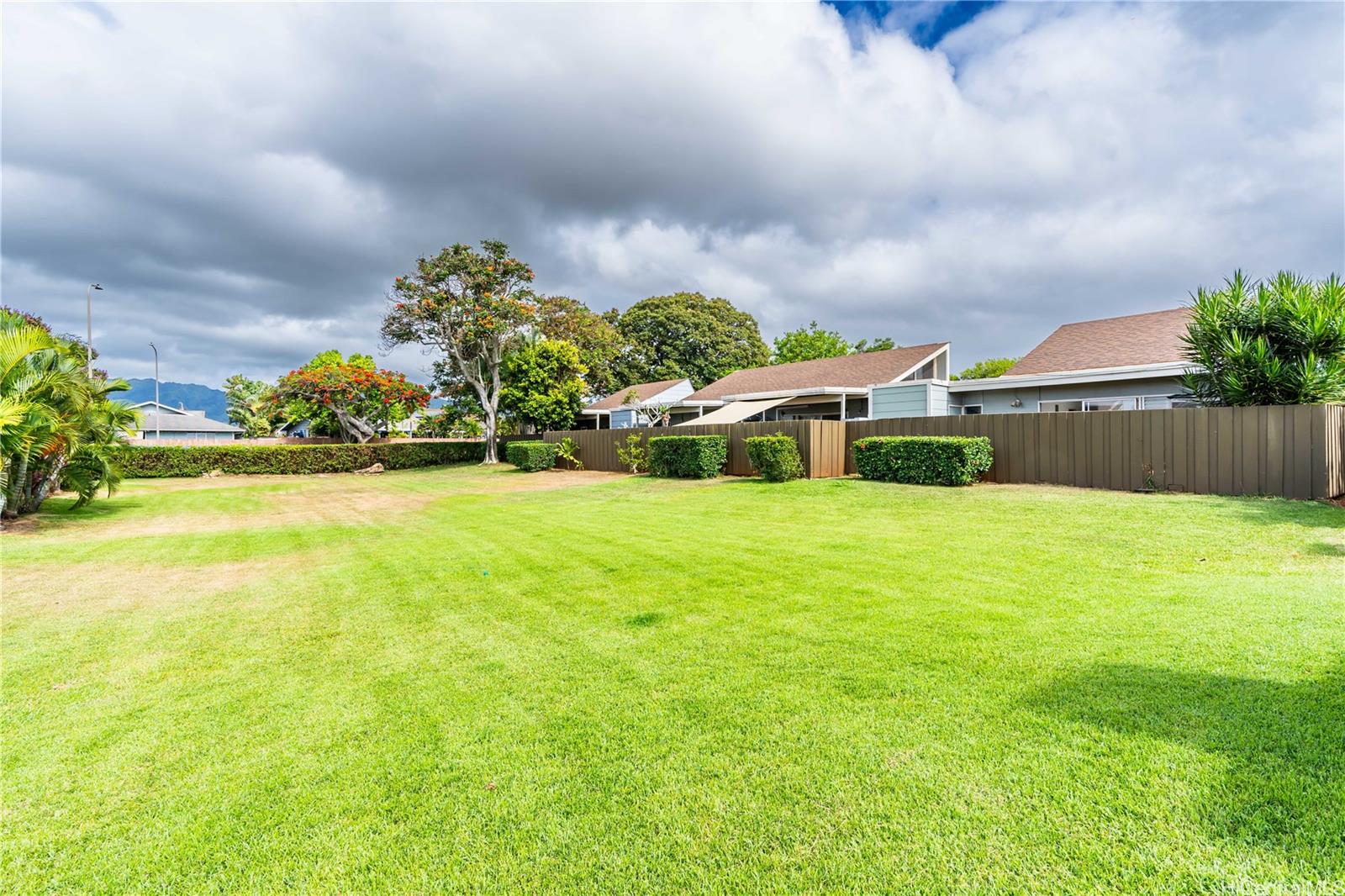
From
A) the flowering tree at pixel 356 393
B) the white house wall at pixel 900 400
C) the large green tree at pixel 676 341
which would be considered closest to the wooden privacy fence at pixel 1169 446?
the white house wall at pixel 900 400

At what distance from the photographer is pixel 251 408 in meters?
54.8

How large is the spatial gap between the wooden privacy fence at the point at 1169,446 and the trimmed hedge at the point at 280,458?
889 inches

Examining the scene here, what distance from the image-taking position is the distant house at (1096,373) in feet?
47.2

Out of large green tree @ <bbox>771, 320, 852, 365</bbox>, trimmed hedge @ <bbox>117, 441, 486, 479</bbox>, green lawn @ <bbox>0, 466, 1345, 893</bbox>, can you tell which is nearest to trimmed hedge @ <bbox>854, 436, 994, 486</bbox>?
green lawn @ <bbox>0, 466, 1345, 893</bbox>

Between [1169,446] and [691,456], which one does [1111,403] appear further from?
[691,456]

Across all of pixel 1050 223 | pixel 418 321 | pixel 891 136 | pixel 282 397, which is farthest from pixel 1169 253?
pixel 282 397

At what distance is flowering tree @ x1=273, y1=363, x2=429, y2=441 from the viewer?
26.9 m

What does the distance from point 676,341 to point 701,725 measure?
1798 inches

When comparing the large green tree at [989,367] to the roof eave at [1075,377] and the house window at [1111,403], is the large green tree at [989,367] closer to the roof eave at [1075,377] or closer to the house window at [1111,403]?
the roof eave at [1075,377]

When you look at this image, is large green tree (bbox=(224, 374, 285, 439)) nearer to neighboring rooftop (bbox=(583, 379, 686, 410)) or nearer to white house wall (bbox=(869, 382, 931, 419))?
neighboring rooftop (bbox=(583, 379, 686, 410))

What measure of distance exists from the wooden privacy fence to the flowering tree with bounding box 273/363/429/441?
23088 millimetres

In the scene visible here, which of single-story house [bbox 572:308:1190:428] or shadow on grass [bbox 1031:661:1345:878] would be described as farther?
single-story house [bbox 572:308:1190:428]

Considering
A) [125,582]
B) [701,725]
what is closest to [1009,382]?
[701,725]

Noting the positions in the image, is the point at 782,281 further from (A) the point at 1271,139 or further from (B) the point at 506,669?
(B) the point at 506,669
